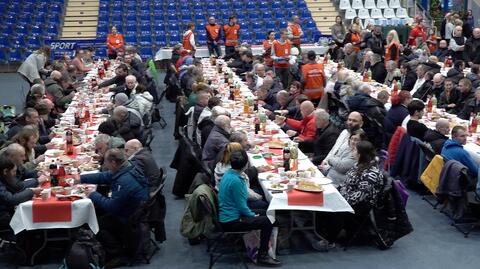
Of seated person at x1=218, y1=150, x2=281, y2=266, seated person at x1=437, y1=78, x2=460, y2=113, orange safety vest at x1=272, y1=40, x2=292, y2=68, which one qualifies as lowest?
seated person at x1=218, y1=150, x2=281, y2=266

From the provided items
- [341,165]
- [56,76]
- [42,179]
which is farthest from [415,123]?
[56,76]

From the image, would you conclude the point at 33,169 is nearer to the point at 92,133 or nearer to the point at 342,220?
the point at 92,133

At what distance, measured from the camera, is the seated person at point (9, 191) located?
6.87 m

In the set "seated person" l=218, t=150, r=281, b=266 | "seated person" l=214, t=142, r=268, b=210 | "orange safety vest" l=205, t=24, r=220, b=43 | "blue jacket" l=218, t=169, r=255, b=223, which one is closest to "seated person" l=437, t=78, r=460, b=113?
"seated person" l=214, t=142, r=268, b=210

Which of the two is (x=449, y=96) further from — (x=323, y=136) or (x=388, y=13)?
(x=388, y=13)

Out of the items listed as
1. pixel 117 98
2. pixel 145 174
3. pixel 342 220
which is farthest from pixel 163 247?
pixel 117 98

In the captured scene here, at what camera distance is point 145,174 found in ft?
24.9

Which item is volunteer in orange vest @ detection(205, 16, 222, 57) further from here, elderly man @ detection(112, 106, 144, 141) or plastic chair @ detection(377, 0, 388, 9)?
elderly man @ detection(112, 106, 144, 141)

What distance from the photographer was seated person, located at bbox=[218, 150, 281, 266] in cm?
659

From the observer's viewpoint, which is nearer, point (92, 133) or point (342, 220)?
point (342, 220)

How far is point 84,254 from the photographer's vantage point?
5.50m

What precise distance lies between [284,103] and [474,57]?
7.18m

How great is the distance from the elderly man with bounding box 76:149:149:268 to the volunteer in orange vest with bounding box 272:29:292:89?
9571 mm

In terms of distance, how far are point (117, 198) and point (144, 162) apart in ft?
3.05
